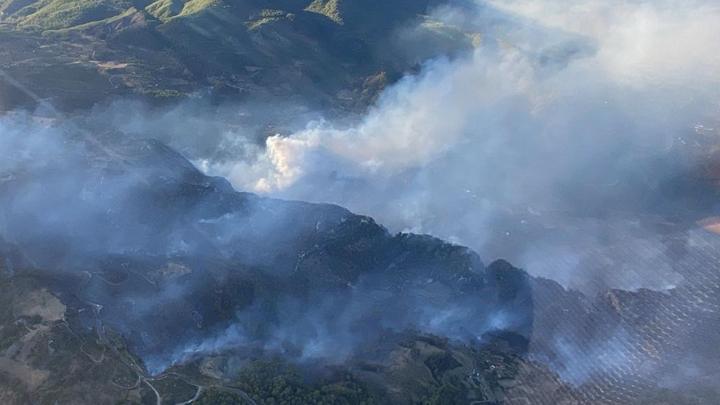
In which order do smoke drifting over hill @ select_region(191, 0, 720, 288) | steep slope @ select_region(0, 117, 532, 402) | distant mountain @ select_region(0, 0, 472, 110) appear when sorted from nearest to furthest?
steep slope @ select_region(0, 117, 532, 402) < smoke drifting over hill @ select_region(191, 0, 720, 288) < distant mountain @ select_region(0, 0, 472, 110)

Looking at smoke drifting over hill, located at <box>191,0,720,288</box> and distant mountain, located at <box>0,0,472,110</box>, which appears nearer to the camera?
smoke drifting over hill, located at <box>191,0,720,288</box>

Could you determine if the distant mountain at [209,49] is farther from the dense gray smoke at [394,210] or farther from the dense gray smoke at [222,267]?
the dense gray smoke at [222,267]

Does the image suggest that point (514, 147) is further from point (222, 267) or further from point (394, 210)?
point (222, 267)

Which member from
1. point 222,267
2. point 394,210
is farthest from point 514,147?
point 222,267

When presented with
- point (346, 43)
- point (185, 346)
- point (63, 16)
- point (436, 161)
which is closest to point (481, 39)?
point (346, 43)

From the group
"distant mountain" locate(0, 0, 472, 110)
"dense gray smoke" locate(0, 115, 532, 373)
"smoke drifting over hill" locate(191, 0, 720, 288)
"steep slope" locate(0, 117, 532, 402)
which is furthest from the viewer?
"distant mountain" locate(0, 0, 472, 110)

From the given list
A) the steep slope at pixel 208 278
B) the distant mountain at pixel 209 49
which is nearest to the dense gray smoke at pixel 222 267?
the steep slope at pixel 208 278

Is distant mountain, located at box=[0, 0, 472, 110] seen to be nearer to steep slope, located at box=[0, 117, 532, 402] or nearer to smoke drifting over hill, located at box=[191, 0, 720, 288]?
smoke drifting over hill, located at box=[191, 0, 720, 288]

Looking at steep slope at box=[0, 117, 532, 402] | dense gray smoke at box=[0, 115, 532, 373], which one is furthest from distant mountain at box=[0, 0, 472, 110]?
steep slope at box=[0, 117, 532, 402]

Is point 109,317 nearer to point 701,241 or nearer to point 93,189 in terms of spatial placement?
point 93,189

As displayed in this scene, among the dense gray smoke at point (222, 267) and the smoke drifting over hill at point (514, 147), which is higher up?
the smoke drifting over hill at point (514, 147)

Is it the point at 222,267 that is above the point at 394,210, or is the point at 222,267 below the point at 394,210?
below
